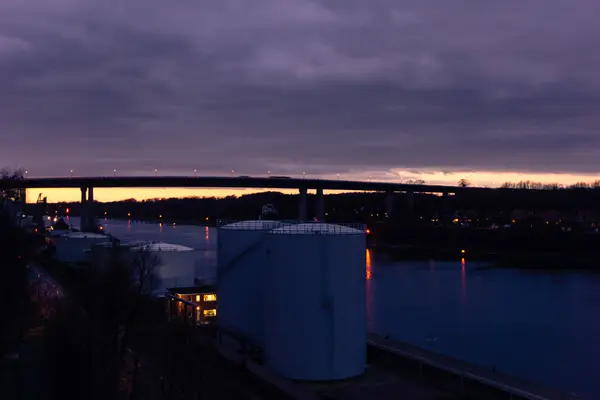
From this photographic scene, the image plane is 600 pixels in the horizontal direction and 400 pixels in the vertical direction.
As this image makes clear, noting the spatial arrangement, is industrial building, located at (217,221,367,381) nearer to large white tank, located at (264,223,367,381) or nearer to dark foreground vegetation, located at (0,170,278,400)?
large white tank, located at (264,223,367,381)

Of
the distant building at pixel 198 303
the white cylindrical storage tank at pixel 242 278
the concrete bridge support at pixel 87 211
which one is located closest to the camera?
the white cylindrical storage tank at pixel 242 278

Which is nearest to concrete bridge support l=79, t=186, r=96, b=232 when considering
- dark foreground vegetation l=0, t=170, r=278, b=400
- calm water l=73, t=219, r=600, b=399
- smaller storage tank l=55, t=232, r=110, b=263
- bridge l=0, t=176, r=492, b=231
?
bridge l=0, t=176, r=492, b=231

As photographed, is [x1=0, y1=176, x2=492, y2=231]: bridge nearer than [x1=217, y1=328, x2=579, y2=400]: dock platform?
No

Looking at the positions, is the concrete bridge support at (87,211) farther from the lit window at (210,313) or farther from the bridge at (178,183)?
the lit window at (210,313)

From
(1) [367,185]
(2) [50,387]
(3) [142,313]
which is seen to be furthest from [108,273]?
(1) [367,185]

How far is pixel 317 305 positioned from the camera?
6465mm

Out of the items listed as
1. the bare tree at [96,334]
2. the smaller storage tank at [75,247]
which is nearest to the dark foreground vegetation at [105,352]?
the bare tree at [96,334]

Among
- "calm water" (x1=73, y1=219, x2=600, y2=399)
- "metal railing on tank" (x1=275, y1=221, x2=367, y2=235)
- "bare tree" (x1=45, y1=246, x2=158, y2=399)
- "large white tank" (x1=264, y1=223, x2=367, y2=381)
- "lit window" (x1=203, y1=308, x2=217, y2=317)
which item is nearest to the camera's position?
"bare tree" (x1=45, y1=246, x2=158, y2=399)

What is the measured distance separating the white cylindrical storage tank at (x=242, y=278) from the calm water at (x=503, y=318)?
12.0ft

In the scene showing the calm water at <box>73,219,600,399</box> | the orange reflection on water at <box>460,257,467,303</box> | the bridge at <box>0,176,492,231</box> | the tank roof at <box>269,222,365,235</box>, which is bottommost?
the calm water at <box>73,219,600,399</box>

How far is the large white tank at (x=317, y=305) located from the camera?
6.47 metres

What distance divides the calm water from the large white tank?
3403 mm

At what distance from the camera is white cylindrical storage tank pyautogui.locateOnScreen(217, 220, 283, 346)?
7.70 m

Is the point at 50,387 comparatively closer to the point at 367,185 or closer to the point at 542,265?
the point at 542,265
